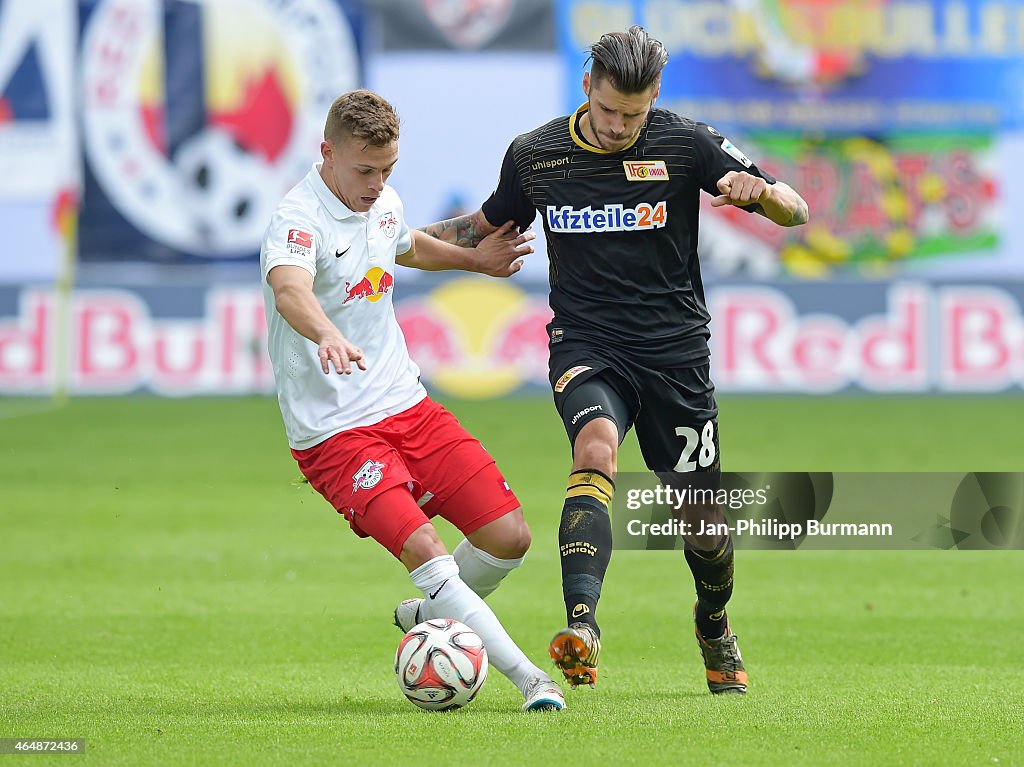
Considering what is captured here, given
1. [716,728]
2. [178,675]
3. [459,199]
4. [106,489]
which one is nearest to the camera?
[716,728]

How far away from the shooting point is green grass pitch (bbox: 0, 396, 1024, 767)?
17.7 feet

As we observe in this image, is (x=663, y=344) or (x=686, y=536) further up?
(x=663, y=344)

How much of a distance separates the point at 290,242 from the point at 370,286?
0.44 m

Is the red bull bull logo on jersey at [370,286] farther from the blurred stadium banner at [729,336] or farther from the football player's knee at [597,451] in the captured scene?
the blurred stadium banner at [729,336]

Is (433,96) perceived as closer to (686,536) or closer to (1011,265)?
(1011,265)

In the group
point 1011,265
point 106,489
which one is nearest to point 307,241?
point 106,489

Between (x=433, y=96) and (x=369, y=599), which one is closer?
(x=369, y=599)

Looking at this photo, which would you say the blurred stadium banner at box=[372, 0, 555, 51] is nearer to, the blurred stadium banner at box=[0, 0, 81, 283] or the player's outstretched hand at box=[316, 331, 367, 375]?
the blurred stadium banner at box=[0, 0, 81, 283]

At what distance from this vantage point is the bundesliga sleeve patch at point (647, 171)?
20.8ft

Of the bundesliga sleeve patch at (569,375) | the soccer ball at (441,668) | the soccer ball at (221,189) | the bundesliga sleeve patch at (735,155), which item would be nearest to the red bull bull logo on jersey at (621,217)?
the bundesliga sleeve patch at (735,155)

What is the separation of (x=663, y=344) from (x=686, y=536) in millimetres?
748

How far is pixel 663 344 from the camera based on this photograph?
6367mm

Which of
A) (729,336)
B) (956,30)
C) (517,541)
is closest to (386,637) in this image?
(517,541)

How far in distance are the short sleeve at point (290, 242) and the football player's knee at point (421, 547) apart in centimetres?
100
